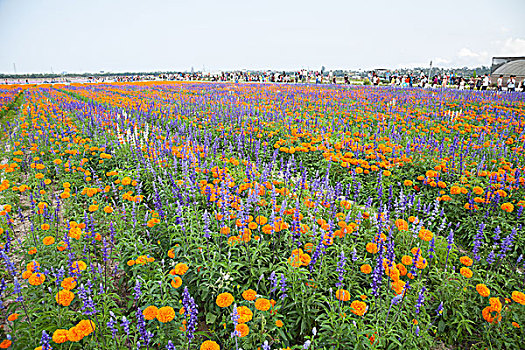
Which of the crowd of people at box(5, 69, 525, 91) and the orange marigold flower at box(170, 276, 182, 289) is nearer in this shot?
the orange marigold flower at box(170, 276, 182, 289)

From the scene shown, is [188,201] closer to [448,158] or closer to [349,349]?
[349,349]

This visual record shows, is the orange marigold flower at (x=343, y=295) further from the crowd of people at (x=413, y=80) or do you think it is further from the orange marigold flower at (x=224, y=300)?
the crowd of people at (x=413, y=80)

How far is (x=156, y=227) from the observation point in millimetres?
4188

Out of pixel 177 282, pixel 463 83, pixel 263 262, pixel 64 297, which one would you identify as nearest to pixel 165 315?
pixel 177 282

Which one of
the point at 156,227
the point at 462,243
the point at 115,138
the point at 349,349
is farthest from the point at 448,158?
the point at 115,138

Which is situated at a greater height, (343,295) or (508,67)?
(508,67)

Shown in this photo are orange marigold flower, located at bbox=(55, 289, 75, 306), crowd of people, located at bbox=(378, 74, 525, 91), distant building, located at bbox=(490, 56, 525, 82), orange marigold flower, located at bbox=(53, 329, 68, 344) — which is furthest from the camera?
distant building, located at bbox=(490, 56, 525, 82)

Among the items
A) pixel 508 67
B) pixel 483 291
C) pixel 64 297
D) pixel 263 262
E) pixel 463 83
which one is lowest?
pixel 263 262

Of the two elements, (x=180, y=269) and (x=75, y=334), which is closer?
(x=75, y=334)

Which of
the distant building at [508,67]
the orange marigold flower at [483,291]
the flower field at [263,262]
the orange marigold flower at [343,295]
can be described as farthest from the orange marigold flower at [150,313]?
the distant building at [508,67]

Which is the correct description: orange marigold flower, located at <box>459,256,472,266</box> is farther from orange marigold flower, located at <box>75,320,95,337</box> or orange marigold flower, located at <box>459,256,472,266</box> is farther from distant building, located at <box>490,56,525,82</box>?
distant building, located at <box>490,56,525,82</box>

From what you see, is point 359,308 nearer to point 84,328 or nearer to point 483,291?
point 483,291

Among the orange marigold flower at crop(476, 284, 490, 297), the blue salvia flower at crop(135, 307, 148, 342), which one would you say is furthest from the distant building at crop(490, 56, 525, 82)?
the blue salvia flower at crop(135, 307, 148, 342)

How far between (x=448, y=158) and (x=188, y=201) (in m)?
5.98
